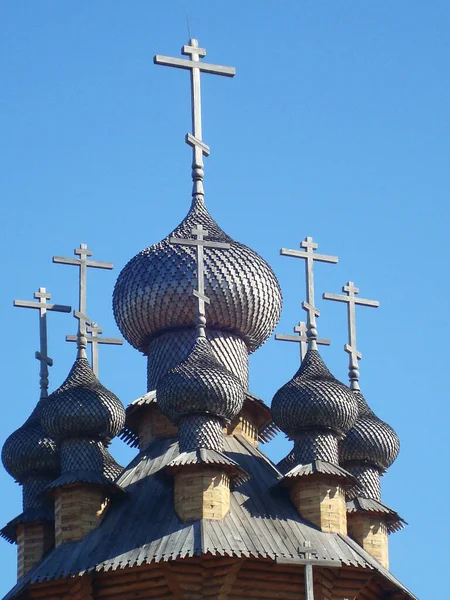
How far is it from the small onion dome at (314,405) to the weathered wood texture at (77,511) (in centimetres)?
231

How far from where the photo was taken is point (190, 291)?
31.2 meters

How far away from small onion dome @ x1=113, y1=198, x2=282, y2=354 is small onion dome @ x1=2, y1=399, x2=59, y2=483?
172 centimetres

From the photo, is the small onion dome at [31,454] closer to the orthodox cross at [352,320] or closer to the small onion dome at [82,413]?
the small onion dome at [82,413]

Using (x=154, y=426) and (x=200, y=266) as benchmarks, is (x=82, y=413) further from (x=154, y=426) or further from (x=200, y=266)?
(x=200, y=266)

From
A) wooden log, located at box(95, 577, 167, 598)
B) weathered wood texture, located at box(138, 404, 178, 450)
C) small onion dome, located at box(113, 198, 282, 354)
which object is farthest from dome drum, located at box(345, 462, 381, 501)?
wooden log, located at box(95, 577, 167, 598)

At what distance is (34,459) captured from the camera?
30797 mm

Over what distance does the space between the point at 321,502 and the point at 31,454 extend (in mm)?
3725

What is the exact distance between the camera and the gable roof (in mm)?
28188

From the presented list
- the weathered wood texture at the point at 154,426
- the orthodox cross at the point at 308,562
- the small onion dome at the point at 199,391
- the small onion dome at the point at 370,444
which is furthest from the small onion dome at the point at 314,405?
the orthodox cross at the point at 308,562

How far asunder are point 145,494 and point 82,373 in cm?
168

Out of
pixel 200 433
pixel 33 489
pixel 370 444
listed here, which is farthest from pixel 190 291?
pixel 33 489

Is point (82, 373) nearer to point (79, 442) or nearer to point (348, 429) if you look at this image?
point (79, 442)

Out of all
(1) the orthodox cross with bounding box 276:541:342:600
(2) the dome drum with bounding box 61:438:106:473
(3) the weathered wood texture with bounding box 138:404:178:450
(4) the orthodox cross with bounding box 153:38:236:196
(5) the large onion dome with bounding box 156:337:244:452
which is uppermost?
(4) the orthodox cross with bounding box 153:38:236:196

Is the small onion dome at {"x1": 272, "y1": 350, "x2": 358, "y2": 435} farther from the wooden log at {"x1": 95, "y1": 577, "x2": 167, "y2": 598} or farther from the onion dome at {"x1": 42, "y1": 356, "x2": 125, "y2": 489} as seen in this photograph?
the wooden log at {"x1": 95, "y1": 577, "x2": 167, "y2": 598}
